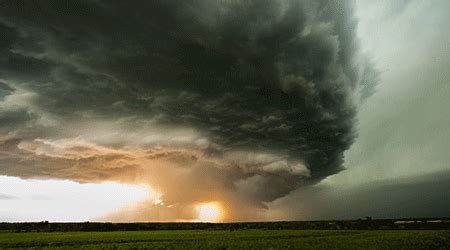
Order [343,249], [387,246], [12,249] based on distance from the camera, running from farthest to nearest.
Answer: [12,249] < [387,246] < [343,249]

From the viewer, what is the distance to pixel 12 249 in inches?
1891

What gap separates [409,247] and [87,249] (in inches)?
1478

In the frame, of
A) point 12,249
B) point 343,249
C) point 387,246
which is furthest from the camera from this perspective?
point 12,249

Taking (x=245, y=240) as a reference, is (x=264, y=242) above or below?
below

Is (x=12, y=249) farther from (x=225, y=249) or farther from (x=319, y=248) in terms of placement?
(x=319, y=248)

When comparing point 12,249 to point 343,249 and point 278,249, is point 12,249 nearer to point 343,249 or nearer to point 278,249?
point 278,249

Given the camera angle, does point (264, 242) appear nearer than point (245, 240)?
Yes

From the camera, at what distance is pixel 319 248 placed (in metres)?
40.8

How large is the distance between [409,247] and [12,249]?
4882 cm

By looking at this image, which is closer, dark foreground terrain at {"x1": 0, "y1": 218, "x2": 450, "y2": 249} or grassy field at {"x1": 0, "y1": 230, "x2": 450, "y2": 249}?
grassy field at {"x1": 0, "y1": 230, "x2": 450, "y2": 249}

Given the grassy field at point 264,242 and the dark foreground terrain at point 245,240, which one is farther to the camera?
the dark foreground terrain at point 245,240

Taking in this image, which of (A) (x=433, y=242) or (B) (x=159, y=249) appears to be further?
(A) (x=433, y=242)

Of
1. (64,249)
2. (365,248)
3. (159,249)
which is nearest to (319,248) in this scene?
(365,248)

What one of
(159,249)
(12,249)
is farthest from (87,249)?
(12,249)
